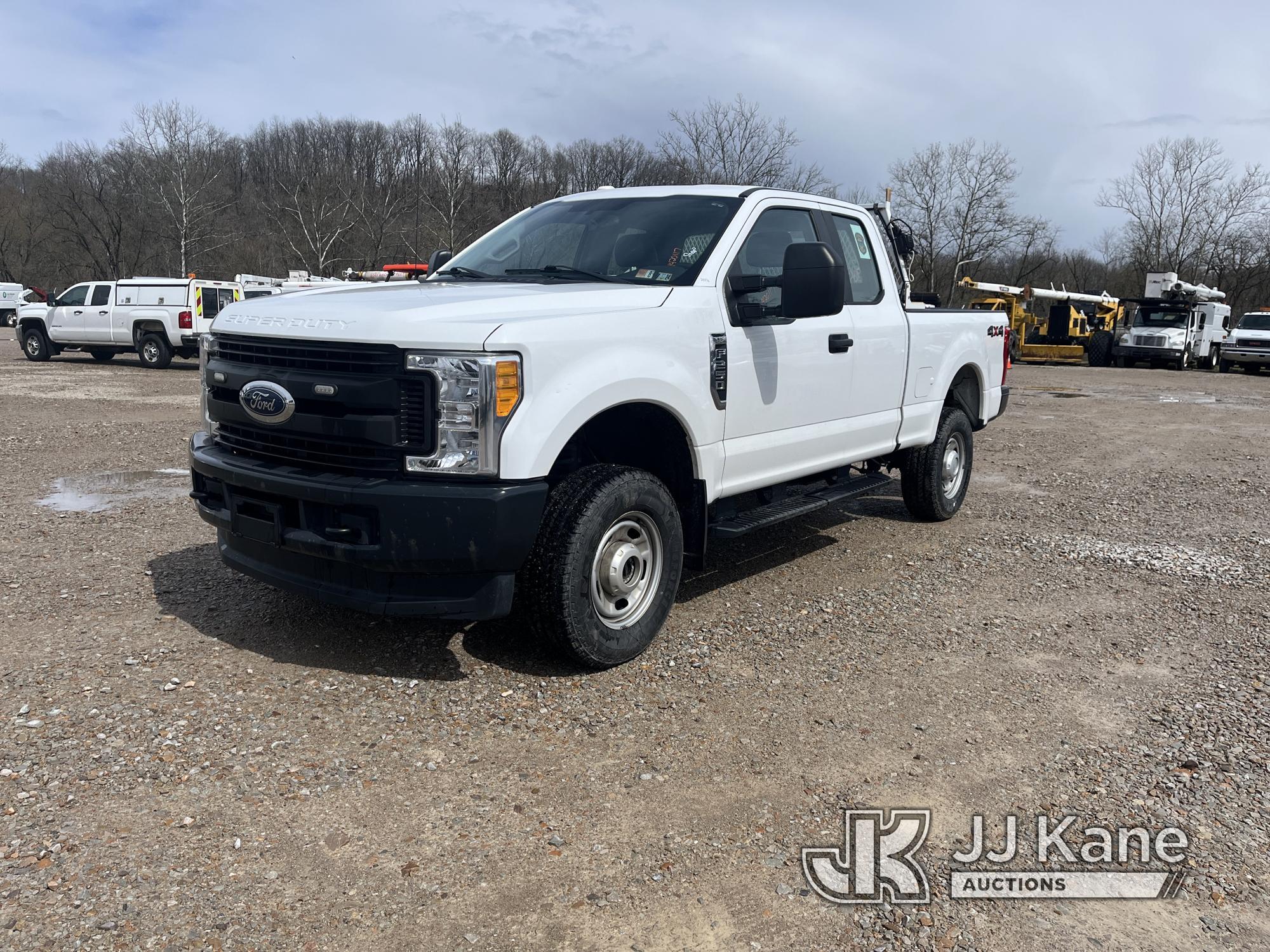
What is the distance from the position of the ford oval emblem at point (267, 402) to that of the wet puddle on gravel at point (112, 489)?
3712 mm

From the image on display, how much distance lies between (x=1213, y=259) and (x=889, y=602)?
59447mm

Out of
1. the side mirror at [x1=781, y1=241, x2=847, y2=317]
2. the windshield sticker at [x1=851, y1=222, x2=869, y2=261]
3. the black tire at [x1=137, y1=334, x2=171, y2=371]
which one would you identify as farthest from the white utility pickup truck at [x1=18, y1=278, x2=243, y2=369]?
the side mirror at [x1=781, y1=241, x2=847, y2=317]

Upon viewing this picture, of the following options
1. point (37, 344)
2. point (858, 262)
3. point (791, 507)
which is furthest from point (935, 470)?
point (37, 344)

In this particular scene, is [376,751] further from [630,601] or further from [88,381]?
[88,381]

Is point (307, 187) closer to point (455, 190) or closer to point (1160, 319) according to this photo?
point (455, 190)

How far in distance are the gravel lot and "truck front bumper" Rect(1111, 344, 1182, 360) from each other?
25.6 metres

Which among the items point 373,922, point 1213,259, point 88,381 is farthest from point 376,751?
point 1213,259

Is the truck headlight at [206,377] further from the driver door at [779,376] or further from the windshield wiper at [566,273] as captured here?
the driver door at [779,376]

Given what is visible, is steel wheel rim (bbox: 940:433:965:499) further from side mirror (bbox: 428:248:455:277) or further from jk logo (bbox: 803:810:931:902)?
jk logo (bbox: 803:810:931:902)

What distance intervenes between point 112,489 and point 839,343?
578 centimetres

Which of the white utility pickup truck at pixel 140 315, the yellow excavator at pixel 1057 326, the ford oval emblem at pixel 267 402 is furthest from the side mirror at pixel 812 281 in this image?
the yellow excavator at pixel 1057 326

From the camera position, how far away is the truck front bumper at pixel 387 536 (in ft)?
11.6

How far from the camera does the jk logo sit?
275 cm

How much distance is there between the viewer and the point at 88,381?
17297mm
